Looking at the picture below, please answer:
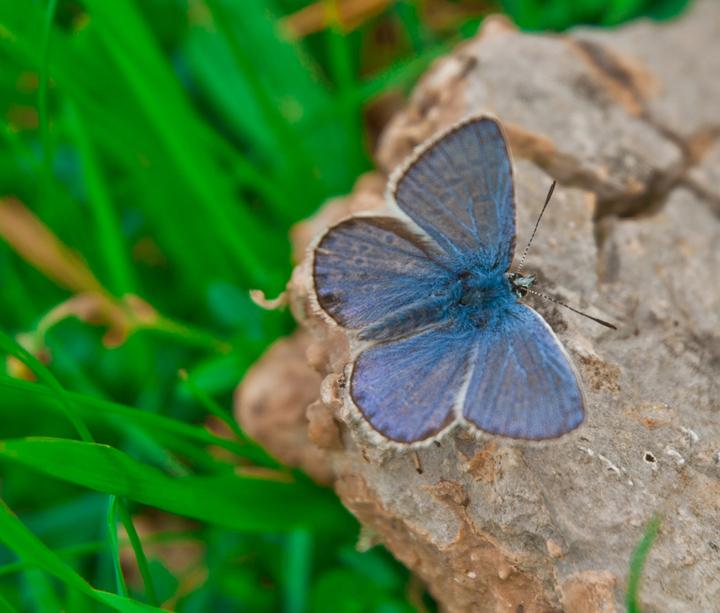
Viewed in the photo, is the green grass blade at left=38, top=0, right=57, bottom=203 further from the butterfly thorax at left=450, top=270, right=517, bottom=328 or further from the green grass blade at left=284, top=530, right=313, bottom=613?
the green grass blade at left=284, top=530, right=313, bottom=613

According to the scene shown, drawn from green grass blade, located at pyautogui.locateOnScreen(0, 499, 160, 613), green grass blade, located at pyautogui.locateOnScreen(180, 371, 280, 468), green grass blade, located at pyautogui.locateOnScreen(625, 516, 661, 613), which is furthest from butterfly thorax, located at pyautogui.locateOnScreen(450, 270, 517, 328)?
green grass blade, located at pyautogui.locateOnScreen(0, 499, 160, 613)

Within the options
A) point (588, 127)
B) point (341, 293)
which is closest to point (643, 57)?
point (588, 127)

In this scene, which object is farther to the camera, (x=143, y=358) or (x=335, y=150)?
(x=335, y=150)

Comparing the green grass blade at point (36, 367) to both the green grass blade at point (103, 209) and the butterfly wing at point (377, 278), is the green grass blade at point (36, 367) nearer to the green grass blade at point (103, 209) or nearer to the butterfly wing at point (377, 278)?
the butterfly wing at point (377, 278)

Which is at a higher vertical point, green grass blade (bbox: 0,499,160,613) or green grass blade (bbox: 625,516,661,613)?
green grass blade (bbox: 0,499,160,613)

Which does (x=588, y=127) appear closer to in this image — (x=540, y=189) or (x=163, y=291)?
(x=540, y=189)

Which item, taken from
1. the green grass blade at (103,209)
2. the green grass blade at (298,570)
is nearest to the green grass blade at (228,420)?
the green grass blade at (298,570)

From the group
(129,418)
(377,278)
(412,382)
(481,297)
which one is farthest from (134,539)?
(481,297)
